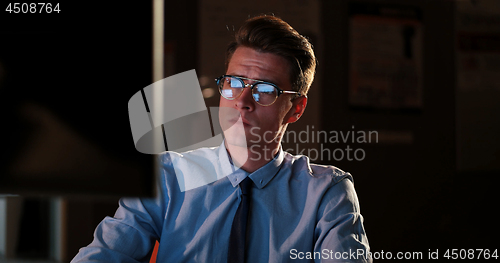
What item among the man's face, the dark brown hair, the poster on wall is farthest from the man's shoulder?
the poster on wall

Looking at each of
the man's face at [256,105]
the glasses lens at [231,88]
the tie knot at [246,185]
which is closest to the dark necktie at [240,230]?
the tie knot at [246,185]

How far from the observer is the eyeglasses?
1106 millimetres

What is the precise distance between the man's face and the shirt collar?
0.17 feet

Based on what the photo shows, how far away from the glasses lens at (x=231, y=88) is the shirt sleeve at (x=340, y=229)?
1.23 ft

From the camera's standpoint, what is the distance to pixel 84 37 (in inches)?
35.9

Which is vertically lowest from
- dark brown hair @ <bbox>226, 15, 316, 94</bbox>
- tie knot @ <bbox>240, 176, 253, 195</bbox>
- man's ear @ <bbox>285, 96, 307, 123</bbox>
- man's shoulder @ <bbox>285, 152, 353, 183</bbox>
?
tie knot @ <bbox>240, 176, 253, 195</bbox>

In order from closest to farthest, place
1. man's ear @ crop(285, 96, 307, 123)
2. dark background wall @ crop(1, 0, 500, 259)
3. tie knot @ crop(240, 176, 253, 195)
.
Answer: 1. tie knot @ crop(240, 176, 253, 195)
2. man's ear @ crop(285, 96, 307, 123)
3. dark background wall @ crop(1, 0, 500, 259)

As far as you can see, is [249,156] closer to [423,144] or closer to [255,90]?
[255,90]

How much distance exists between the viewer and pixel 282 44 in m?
1.16

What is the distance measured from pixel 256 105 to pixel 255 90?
0.14 ft

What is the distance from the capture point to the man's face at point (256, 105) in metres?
1.11

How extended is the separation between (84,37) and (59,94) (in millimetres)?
142

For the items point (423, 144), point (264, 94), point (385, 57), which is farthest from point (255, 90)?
point (423, 144)

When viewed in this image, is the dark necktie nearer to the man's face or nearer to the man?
the man
